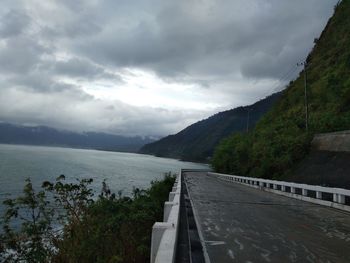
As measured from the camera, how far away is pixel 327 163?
31.8m

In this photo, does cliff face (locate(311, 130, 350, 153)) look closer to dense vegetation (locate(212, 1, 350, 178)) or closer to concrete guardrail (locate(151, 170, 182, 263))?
dense vegetation (locate(212, 1, 350, 178))

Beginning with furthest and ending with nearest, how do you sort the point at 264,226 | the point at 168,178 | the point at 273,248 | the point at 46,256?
the point at 168,178 → the point at 46,256 → the point at 264,226 → the point at 273,248

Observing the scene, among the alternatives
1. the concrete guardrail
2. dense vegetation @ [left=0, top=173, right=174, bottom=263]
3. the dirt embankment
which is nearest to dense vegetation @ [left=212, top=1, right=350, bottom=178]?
the dirt embankment

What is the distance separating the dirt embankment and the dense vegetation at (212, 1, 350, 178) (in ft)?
8.61

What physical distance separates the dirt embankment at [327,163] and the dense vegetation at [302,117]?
263cm

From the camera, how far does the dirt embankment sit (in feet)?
88.7

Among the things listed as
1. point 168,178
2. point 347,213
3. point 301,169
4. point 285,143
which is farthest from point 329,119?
point 347,213

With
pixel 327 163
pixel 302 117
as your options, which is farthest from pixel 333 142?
pixel 302 117

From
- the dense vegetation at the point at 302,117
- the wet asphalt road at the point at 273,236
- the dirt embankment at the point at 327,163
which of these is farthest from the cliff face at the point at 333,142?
the wet asphalt road at the point at 273,236

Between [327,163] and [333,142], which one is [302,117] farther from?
[327,163]

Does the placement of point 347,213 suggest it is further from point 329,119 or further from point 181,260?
point 329,119

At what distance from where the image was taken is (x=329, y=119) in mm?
42156

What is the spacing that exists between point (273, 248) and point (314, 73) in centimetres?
6693

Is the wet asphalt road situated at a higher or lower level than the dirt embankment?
lower
